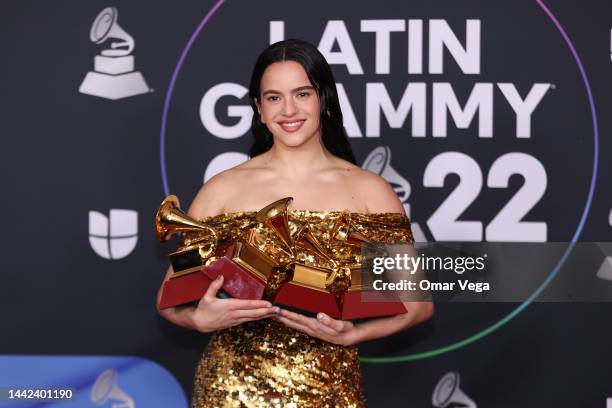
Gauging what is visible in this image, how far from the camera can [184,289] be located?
225cm

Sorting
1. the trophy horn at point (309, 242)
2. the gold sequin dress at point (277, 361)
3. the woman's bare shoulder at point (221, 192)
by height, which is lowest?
the gold sequin dress at point (277, 361)

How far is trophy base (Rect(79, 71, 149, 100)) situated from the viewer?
3.41 metres

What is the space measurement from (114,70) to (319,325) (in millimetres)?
1737

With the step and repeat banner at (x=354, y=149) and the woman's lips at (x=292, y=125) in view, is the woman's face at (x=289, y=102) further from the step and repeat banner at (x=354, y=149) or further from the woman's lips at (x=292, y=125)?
the step and repeat banner at (x=354, y=149)

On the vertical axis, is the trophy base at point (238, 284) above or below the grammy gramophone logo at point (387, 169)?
below

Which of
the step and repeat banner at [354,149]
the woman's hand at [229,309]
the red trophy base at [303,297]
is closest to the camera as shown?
the woman's hand at [229,309]

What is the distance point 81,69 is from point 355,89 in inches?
43.6

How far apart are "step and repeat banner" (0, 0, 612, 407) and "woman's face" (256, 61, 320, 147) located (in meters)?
0.95

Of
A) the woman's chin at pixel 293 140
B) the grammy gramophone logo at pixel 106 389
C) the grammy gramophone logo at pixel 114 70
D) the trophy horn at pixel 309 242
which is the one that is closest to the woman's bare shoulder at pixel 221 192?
the woman's chin at pixel 293 140

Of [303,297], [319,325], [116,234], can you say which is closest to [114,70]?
[116,234]

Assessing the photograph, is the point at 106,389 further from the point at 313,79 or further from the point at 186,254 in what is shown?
the point at 313,79

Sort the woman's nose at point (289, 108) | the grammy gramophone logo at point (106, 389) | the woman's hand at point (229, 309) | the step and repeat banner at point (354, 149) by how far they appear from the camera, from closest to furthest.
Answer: the woman's hand at point (229, 309), the woman's nose at point (289, 108), the step and repeat banner at point (354, 149), the grammy gramophone logo at point (106, 389)

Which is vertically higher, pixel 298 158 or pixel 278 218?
pixel 298 158

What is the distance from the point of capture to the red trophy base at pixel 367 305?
2.26 metres
